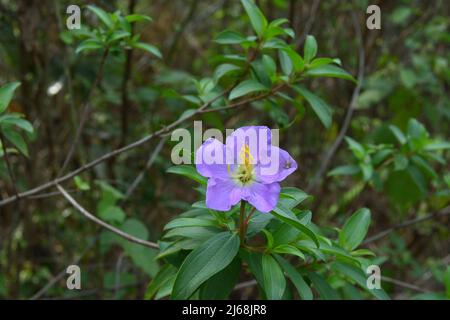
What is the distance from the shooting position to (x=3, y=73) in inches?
96.5

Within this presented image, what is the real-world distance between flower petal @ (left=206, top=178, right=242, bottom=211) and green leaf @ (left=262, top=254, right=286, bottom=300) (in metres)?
0.16

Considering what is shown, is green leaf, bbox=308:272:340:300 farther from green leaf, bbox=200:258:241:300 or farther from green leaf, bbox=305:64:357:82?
green leaf, bbox=305:64:357:82

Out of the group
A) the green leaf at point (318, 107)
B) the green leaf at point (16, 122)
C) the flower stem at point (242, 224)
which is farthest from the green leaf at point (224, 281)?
the green leaf at point (16, 122)

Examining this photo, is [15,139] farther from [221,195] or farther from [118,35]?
[221,195]

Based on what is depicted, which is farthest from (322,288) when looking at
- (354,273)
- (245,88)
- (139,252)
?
(139,252)

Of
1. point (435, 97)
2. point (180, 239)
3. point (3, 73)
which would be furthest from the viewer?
point (435, 97)

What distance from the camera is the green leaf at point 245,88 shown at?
1303mm

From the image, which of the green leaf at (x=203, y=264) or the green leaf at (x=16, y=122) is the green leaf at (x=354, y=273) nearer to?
the green leaf at (x=203, y=264)

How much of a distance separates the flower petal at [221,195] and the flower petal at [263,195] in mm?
21

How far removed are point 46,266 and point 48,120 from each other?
2.44 feet

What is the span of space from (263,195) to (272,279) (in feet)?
0.59

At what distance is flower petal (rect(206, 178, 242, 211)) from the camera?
96cm
